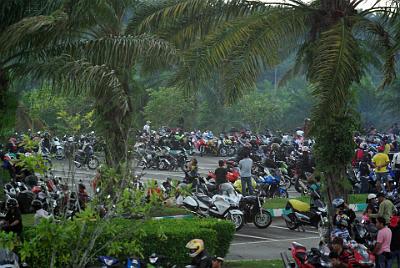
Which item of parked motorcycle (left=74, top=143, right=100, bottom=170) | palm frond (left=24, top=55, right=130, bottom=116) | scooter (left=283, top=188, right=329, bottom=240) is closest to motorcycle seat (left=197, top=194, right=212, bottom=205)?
→ scooter (left=283, top=188, right=329, bottom=240)

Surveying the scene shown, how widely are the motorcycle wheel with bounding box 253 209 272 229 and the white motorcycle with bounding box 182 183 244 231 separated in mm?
722

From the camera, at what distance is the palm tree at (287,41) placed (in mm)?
14648

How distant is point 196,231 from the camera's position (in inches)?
563

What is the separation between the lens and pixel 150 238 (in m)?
13.9

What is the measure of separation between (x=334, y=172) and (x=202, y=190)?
6.80 m

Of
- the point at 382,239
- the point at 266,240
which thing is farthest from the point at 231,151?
the point at 382,239

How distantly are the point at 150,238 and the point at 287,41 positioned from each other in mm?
5105

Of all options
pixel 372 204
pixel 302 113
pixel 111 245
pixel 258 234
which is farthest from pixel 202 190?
pixel 302 113

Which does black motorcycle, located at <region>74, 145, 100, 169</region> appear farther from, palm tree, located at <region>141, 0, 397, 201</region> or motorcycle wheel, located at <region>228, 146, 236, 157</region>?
palm tree, located at <region>141, 0, 397, 201</region>

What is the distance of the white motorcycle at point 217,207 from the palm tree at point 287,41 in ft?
11.3

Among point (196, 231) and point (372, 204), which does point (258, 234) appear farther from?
point (196, 231)

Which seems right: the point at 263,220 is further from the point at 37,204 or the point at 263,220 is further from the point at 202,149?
the point at 202,149

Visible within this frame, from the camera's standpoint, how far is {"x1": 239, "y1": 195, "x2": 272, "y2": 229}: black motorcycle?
1908 centimetres

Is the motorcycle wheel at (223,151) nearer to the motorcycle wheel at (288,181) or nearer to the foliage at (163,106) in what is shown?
the foliage at (163,106)
